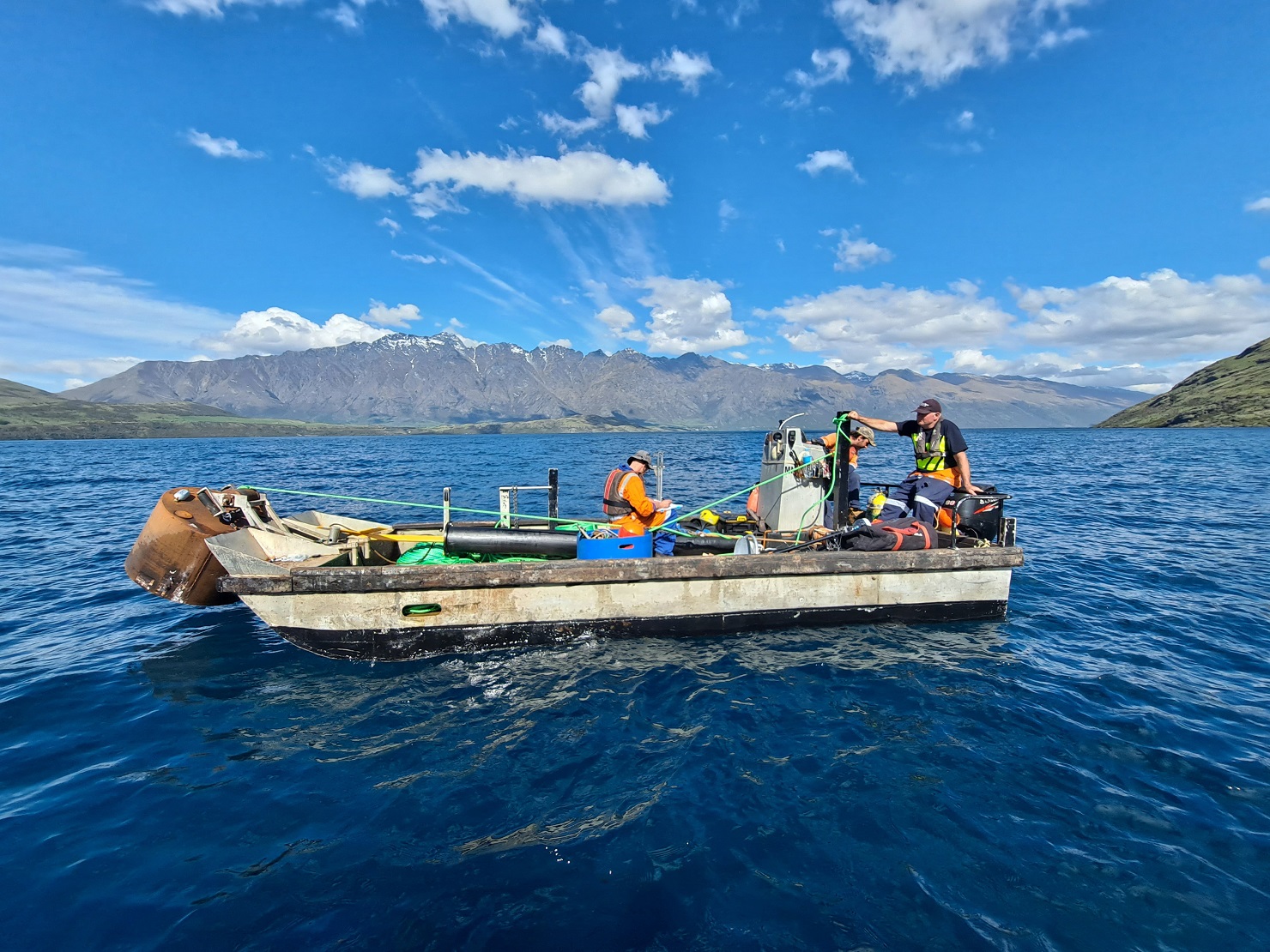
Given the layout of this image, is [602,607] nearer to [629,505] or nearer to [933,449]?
[629,505]

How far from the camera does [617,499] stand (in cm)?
973

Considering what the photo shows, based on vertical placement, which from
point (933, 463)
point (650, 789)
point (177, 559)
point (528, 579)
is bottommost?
point (650, 789)

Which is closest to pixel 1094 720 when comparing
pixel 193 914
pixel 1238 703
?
pixel 1238 703

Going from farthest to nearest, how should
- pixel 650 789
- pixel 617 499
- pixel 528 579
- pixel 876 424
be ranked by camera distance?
pixel 876 424
pixel 617 499
pixel 528 579
pixel 650 789

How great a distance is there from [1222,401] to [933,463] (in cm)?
21645

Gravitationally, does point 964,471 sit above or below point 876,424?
below

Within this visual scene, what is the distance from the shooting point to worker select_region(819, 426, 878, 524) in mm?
10696

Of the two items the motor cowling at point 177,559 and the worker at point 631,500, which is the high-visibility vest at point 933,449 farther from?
the motor cowling at point 177,559

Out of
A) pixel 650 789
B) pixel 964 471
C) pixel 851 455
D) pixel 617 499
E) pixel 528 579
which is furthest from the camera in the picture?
pixel 851 455

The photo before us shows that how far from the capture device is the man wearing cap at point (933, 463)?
407 inches

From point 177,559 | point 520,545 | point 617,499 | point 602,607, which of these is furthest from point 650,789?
point 177,559

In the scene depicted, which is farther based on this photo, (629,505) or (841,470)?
(841,470)

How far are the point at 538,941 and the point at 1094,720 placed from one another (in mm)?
6932

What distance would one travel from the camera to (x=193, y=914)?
4.28 m
